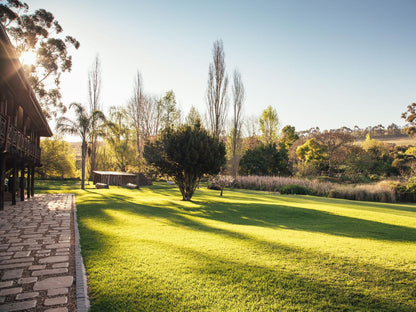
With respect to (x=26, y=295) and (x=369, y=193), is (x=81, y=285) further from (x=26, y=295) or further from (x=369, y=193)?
Result: (x=369, y=193)

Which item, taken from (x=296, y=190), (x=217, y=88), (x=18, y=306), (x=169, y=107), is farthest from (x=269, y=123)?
(x=18, y=306)

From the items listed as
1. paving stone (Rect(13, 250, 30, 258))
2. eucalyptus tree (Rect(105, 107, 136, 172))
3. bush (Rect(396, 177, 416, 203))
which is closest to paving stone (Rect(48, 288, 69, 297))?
paving stone (Rect(13, 250, 30, 258))

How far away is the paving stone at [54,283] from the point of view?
9.87ft

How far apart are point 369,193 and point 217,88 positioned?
15.4 metres

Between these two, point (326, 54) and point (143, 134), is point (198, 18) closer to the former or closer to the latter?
point (326, 54)

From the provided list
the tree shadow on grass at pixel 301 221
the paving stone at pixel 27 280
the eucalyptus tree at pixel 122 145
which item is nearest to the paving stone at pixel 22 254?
the paving stone at pixel 27 280

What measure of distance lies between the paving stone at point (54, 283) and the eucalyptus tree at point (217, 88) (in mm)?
21199

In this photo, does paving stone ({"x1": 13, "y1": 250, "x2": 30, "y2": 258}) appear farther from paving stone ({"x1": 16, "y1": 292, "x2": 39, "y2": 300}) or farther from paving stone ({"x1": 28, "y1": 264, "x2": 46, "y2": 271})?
paving stone ({"x1": 16, "y1": 292, "x2": 39, "y2": 300})

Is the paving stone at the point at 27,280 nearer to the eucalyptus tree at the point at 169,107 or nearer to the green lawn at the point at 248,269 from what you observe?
the green lawn at the point at 248,269

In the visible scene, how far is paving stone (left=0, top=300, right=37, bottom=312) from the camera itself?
8.21 ft

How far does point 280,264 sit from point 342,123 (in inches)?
2368

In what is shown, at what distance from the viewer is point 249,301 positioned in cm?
258

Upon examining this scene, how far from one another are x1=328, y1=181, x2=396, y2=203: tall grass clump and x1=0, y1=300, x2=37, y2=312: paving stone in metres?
18.2

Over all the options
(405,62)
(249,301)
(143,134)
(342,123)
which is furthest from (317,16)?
(342,123)
